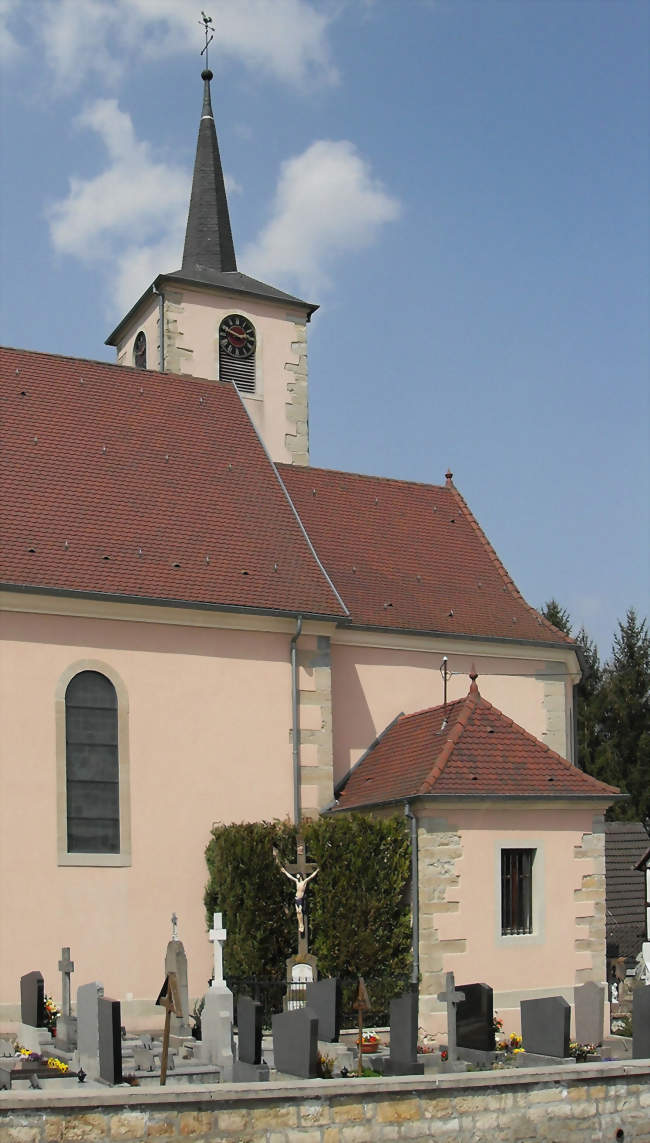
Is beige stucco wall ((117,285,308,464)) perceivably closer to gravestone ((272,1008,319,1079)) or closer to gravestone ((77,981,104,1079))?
gravestone ((77,981,104,1079))

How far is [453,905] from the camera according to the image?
18.0 m

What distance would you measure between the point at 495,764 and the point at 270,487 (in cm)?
648

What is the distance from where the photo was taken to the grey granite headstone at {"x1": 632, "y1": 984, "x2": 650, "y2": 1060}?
13586 millimetres

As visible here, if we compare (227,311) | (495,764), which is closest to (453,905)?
(495,764)

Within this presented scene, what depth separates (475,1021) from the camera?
1470 cm

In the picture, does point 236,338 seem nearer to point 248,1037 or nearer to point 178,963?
point 178,963

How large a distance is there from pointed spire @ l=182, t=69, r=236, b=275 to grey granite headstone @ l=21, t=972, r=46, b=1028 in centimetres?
1723

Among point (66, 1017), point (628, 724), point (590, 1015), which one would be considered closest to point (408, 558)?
point (590, 1015)

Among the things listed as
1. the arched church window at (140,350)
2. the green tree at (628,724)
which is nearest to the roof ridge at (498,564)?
the arched church window at (140,350)

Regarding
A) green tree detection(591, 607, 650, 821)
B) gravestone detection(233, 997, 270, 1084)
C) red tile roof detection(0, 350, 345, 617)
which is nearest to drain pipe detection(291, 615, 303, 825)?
red tile roof detection(0, 350, 345, 617)

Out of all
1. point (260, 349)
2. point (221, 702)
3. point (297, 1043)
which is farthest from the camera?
point (260, 349)

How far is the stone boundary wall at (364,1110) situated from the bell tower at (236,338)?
16.8 m

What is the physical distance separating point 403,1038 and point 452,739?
6042 mm

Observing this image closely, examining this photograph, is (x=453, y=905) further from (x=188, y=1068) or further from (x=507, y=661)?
(x=507, y=661)
